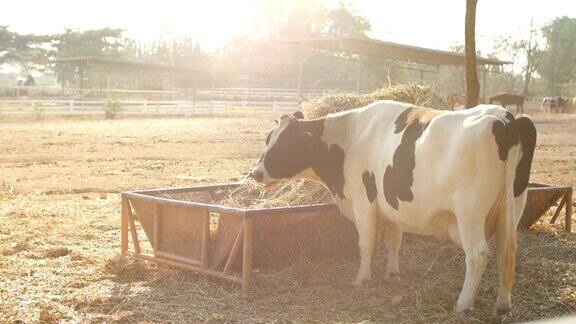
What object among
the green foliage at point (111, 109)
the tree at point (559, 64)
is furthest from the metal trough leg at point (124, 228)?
the tree at point (559, 64)

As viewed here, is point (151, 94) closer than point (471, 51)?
No

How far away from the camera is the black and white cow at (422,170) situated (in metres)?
5.18

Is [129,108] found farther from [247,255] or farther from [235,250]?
[247,255]

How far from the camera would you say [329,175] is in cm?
658


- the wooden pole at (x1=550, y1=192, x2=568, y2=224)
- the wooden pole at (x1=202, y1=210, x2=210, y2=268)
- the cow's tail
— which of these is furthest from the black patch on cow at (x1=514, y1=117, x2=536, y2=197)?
the wooden pole at (x1=550, y1=192, x2=568, y2=224)

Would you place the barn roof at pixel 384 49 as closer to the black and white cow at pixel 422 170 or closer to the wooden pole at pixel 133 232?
the wooden pole at pixel 133 232

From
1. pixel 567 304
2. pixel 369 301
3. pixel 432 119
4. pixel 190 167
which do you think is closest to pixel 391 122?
pixel 432 119

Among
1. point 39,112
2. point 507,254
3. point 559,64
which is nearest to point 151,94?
point 39,112

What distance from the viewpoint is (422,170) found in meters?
5.46

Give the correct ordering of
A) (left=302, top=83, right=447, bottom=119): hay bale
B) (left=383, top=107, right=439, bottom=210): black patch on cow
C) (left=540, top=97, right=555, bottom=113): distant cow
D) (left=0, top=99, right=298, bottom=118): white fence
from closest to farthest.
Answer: (left=383, top=107, right=439, bottom=210): black patch on cow < (left=302, top=83, right=447, bottom=119): hay bale < (left=0, top=99, right=298, bottom=118): white fence < (left=540, top=97, right=555, bottom=113): distant cow

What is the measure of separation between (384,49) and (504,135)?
25.6 meters

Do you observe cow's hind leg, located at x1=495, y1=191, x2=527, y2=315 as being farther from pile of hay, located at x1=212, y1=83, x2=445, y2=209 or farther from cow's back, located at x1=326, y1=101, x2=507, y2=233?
pile of hay, located at x1=212, y1=83, x2=445, y2=209

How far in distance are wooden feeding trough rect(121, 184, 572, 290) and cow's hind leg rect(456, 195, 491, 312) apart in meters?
1.62

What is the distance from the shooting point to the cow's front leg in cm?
616
